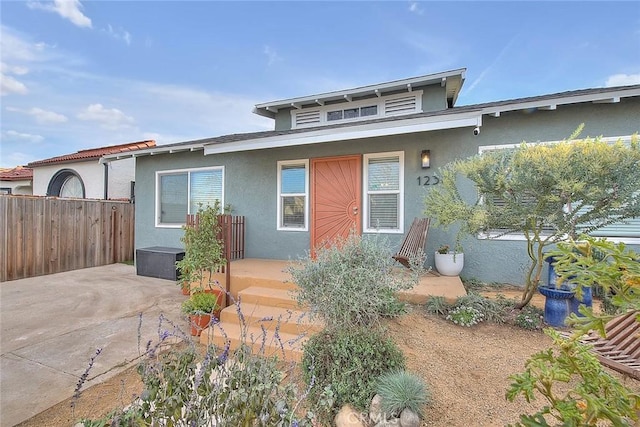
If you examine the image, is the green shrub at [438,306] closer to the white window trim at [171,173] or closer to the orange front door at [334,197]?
the orange front door at [334,197]

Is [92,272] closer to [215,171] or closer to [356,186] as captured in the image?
[215,171]

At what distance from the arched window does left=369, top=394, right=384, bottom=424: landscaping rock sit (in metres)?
14.0

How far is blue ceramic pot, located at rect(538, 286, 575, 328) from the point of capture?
3600mm

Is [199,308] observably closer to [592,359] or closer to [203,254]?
[203,254]

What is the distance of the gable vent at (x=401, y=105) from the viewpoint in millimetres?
7203

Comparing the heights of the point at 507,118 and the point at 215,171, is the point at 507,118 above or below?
above

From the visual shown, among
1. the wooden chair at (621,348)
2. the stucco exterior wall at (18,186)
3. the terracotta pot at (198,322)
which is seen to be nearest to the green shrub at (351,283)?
the wooden chair at (621,348)

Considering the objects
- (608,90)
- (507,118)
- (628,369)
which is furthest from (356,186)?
(628,369)

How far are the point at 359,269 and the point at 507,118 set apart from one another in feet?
14.5

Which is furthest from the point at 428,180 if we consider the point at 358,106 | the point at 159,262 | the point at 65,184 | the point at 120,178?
the point at 65,184

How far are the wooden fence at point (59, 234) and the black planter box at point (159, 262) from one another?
2284 millimetres

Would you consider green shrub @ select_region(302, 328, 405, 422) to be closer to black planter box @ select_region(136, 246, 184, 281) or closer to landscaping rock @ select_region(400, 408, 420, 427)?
landscaping rock @ select_region(400, 408, 420, 427)

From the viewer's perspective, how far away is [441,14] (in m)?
7.29

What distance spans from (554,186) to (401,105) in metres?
4.46
